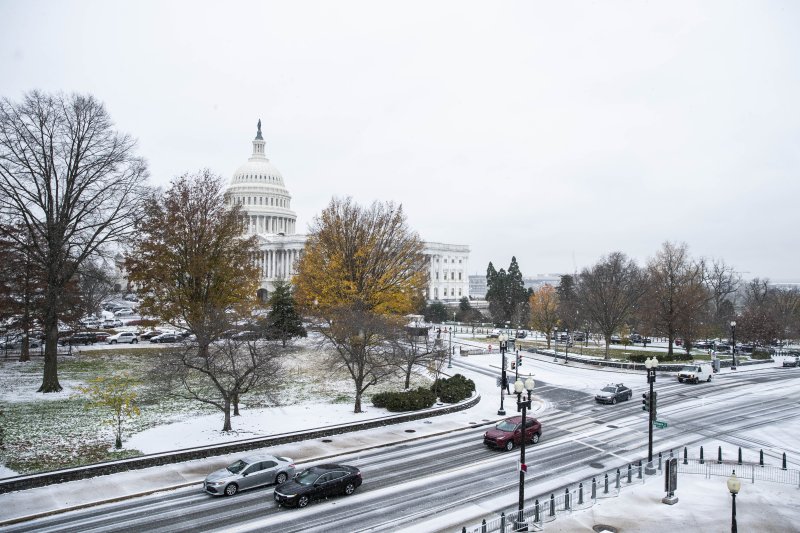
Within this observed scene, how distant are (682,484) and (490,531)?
9883mm

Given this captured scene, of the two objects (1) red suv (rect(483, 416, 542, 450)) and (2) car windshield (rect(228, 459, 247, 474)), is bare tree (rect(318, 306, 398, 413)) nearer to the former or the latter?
(1) red suv (rect(483, 416, 542, 450))

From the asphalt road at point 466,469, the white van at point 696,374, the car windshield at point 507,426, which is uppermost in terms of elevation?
the white van at point 696,374

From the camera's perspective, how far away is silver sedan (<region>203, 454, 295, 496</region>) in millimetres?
20984

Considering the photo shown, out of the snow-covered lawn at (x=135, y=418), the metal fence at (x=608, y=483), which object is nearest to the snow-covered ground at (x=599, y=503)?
the snow-covered lawn at (x=135, y=418)

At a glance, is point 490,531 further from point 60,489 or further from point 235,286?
point 235,286

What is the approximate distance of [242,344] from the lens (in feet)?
105

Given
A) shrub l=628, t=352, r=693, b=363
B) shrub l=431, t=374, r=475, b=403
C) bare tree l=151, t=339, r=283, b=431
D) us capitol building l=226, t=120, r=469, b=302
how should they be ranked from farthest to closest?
us capitol building l=226, t=120, r=469, b=302 → shrub l=628, t=352, r=693, b=363 → shrub l=431, t=374, r=475, b=403 → bare tree l=151, t=339, r=283, b=431

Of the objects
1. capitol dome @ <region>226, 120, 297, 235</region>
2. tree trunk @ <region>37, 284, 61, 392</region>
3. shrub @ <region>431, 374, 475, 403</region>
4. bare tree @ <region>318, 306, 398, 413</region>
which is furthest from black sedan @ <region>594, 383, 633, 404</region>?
capitol dome @ <region>226, 120, 297, 235</region>

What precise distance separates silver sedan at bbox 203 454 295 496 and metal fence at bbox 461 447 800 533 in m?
8.33

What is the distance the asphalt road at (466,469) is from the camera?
18609 mm

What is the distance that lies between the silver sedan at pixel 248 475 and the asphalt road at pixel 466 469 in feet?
1.08

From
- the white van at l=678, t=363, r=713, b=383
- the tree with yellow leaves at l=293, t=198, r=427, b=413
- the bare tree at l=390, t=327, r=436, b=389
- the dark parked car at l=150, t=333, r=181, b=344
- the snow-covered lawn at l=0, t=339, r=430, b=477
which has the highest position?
the tree with yellow leaves at l=293, t=198, r=427, b=413

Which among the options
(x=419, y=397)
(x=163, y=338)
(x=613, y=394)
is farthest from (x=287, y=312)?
(x=613, y=394)

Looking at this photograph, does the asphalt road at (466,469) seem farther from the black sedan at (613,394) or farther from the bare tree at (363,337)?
the bare tree at (363,337)
